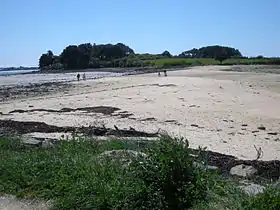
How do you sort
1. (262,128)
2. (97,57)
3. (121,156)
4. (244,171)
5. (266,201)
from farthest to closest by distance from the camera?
(97,57), (262,128), (244,171), (121,156), (266,201)

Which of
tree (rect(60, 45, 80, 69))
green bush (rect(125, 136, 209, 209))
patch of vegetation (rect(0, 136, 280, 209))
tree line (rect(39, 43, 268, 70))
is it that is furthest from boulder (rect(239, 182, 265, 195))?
tree (rect(60, 45, 80, 69))

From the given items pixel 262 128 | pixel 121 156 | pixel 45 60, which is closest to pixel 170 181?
pixel 121 156

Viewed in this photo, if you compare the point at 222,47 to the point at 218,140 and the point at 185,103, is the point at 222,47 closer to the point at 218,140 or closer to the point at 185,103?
the point at 185,103

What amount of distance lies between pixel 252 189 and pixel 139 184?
1.65 m

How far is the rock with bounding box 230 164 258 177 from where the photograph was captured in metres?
6.62

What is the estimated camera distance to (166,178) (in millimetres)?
4656

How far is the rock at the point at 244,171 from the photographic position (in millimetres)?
6617

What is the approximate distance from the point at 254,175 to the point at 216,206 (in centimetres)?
244

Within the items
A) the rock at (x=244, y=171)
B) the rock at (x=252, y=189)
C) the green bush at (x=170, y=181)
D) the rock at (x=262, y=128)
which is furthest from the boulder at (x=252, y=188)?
the rock at (x=262, y=128)

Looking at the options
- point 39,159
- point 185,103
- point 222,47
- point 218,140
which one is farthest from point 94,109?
point 222,47

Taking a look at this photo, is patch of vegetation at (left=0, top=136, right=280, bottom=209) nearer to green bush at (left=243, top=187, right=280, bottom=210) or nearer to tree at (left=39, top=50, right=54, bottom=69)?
green bush at (left=243, top=187, right=280, bottom=210)

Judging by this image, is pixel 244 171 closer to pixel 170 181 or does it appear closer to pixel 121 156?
pixel 121 156

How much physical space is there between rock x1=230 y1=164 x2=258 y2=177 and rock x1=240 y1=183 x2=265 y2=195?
114 cm

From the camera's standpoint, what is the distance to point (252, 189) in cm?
510
